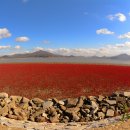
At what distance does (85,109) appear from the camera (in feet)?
49.5

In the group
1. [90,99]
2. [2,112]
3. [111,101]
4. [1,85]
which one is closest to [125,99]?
[111,101]

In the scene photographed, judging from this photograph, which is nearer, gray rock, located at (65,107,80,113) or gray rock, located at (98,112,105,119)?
gray rock, located at (98,112,105,119)

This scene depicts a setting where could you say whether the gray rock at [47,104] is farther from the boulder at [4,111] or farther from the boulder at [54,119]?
the boulder at [4,111]

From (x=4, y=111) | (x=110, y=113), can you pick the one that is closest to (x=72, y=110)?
(x=110, y=113)

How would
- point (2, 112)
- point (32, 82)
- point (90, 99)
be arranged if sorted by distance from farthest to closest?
point (32, 82)
point (90, 99)
point (2, 112)

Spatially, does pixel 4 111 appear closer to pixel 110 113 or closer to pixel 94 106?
pixel 94 106

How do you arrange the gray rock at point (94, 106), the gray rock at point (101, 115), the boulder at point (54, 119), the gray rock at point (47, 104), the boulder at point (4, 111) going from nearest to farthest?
the boulder at point (54, 119)
the gray rock at point (101, 115)
the boulder at point (4, 111)
the gray rock at point (94, 106)
the gray rock at point (47, 104)

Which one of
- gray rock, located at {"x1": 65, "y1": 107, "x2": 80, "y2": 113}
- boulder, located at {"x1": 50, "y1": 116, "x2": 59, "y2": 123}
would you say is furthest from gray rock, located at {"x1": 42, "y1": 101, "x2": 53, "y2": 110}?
boulder, located at {"x1": 50, "y1": 116, "x2": 59, "y2": 123}

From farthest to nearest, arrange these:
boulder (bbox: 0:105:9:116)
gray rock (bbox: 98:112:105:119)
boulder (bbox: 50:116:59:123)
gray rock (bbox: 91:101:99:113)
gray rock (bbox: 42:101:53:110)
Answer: gray rock (bbox: 42:101:53:110) < gray rock (bbox: 91:101:99:113) < boulder (bbox: 0:105:9:116) < gray rock (bbox: 98:112:105:119) < boulder (bbox: 50:116:59:123)

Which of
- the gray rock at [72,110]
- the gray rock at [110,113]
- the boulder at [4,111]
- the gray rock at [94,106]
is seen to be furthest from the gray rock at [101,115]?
the boulder at [4,111]

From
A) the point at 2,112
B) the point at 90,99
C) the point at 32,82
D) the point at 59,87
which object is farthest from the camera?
the point at 32,82

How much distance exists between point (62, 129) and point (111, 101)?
13.3ft

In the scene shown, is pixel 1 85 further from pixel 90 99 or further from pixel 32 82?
pixel 90 99

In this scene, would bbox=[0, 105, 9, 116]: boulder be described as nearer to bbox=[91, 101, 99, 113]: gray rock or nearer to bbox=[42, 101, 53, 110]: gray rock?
bbox=[42, 101, 53, 110]: gray rock
